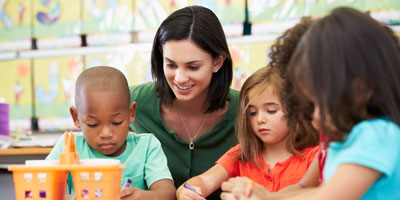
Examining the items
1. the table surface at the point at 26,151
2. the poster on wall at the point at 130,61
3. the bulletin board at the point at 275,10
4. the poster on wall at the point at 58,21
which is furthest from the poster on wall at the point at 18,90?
the bulletin board at the point at 275,10

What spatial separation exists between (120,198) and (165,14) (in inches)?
82.2

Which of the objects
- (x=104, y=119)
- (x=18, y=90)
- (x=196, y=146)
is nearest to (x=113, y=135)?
(x=104, y=119)

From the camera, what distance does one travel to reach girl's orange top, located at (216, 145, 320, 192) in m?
1.39

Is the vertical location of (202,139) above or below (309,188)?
below

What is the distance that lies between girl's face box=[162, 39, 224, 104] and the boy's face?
0.35 metres

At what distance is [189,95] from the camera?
1.68 meters

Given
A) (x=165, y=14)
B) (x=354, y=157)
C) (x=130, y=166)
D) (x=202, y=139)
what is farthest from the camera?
(x=165, y=14)

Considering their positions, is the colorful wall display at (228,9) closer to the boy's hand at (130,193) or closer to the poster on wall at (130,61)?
the poster on wall at (130,61)

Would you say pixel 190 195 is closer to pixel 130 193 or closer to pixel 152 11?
pixel 130 193

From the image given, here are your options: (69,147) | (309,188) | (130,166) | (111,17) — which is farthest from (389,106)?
(111,17)

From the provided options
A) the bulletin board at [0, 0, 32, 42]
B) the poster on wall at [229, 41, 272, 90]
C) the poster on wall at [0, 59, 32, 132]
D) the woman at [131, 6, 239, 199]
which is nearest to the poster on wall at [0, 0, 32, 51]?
the bulletin board at [0, 0, 32, 42]

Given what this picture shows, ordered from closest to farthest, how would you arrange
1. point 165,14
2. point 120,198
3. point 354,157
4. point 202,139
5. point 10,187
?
point 354,157 → point 120,198 → point 202,139 → point 10,187 → point 165,14

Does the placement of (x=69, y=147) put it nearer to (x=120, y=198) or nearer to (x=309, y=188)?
(x=120, y=198)

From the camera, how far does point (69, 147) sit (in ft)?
3.35
